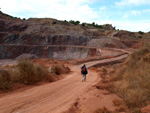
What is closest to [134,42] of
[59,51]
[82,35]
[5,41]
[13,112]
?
[82,35]

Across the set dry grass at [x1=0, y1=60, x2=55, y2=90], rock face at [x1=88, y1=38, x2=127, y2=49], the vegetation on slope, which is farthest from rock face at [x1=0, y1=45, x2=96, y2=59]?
dry grass at [x1=0, y1=60, x2=55, y2=90]

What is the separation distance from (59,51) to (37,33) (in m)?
15.3

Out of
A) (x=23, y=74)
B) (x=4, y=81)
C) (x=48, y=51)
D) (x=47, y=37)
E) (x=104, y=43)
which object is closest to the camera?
(x=4, y=81)

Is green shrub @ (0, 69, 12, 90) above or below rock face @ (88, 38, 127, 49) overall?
below

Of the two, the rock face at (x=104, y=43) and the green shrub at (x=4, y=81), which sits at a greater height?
the rock face at (x=104, y=43)

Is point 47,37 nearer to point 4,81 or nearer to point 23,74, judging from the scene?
point 23,74

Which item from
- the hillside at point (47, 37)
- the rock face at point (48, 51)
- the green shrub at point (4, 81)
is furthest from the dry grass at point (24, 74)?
the hillside at point (47, 37)

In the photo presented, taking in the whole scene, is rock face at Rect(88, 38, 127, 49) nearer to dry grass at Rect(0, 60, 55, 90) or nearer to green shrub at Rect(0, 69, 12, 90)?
dry grass at Rect(0, 60, 55, 90)

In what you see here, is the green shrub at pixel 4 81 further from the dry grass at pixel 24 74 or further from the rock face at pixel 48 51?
the rock face at pixel 48 51

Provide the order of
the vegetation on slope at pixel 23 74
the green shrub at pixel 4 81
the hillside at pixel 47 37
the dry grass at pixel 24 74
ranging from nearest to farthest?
the green shrub at pixel 4 81 → the vegetation on slope at pixel 23 74 → the dry grass at pixel 24 74 → the hillside at pixel 47 37

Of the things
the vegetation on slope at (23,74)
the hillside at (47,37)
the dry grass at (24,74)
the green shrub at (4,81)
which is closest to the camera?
the green shrub at (4,81)

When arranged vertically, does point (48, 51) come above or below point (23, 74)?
below

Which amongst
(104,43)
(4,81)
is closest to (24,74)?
(4,81)

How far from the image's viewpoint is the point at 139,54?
47.6 feet
